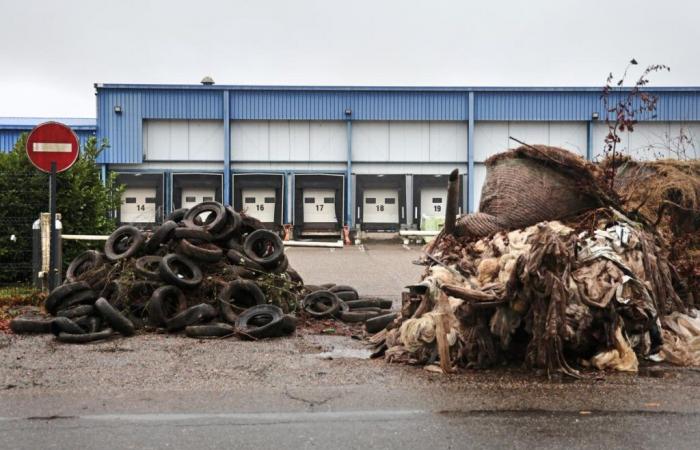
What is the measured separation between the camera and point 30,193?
1352cm

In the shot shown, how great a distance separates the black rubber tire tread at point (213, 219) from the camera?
35.0ft

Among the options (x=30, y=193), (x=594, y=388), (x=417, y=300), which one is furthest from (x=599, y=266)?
(x=30, y=193)

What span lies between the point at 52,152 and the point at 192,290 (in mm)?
3610

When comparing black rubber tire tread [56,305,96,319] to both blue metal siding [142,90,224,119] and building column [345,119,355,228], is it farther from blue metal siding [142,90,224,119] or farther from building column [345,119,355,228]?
blue metal siding [142,90,224,119]

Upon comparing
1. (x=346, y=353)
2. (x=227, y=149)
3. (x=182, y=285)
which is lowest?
(x=346, y=353)

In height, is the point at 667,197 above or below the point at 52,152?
below

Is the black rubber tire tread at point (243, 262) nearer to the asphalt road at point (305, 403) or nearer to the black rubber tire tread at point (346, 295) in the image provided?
the black rubber tire tread at point (346, 295)

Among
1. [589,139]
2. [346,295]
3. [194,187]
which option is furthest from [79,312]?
[589,139]

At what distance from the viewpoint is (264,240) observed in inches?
440

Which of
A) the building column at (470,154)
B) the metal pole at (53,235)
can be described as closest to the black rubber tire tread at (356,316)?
the metal pole at (53,235)

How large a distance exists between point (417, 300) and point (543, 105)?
27.2 m

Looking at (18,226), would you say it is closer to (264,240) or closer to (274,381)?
(264,240)

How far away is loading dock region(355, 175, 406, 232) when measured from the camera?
1258 inches

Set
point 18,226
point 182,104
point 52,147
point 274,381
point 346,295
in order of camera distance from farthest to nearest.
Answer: point 182,104 → point 18,226 → point 346,295 → point 52,147 → point 274,381
